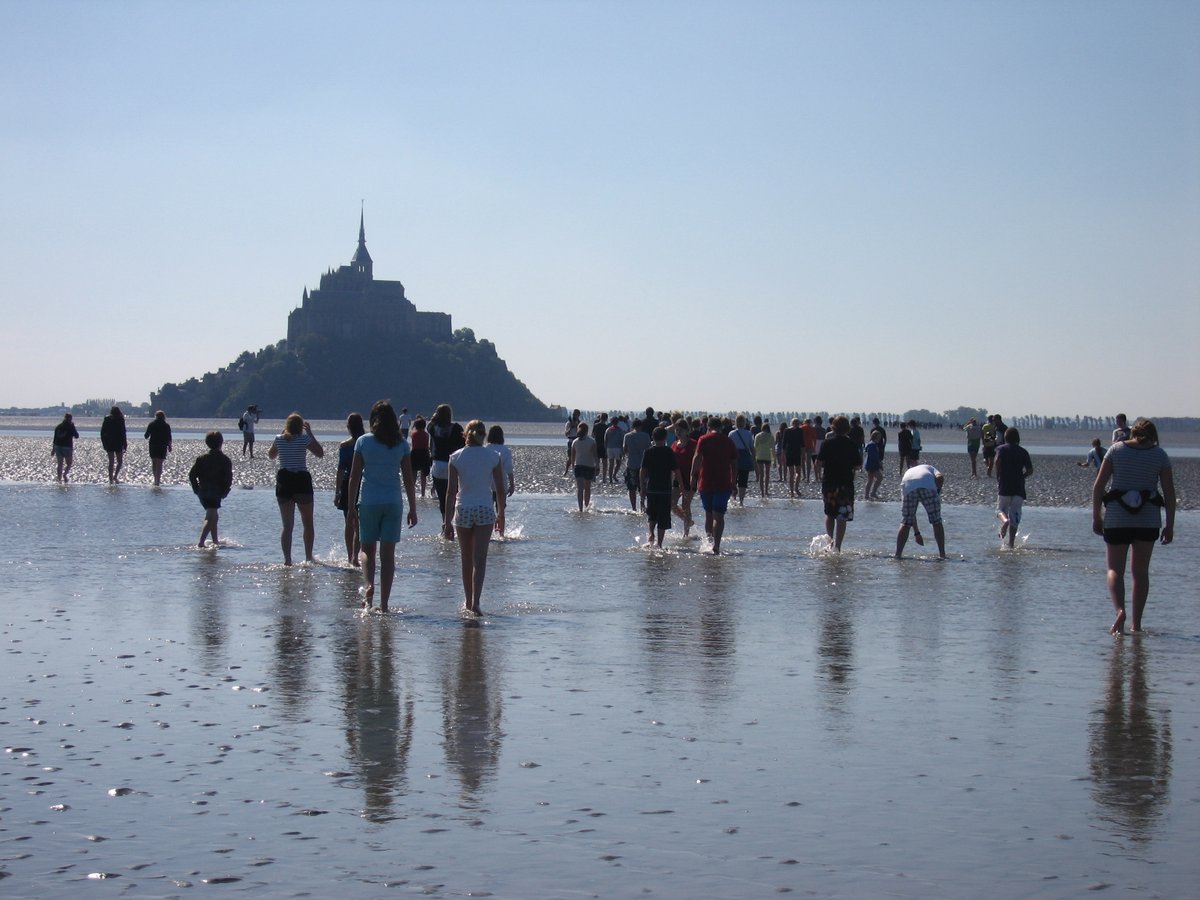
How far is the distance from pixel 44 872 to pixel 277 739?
6.80 ft

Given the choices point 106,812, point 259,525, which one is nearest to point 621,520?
point 259,525

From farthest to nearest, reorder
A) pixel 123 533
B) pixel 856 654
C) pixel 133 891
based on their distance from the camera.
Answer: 1. pixel 123 533
2. pixel 856 654
3. pixel 133 891

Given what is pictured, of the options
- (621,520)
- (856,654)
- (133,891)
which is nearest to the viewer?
(133,891)

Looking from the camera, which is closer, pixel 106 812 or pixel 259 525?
pixel 106 812

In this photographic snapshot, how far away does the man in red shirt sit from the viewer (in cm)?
1742

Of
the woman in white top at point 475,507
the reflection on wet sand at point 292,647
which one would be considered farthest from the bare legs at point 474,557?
the reflection on wet sand at point 292,647

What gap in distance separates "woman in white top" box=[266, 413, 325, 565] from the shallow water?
4.06ft

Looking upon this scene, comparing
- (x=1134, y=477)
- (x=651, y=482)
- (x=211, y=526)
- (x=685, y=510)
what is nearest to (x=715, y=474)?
(x=651, y=482)

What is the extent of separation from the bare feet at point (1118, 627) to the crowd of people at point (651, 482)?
14mm

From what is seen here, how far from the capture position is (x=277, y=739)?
23.3 feet

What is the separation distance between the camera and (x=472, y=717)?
25.2 feet

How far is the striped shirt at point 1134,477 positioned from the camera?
11.1 m

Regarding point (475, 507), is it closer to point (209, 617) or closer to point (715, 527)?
point (209, 617)

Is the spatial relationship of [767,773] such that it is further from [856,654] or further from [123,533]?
[123,533]
